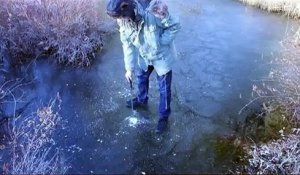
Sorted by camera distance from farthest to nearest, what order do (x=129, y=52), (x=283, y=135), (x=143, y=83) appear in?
(x=143, y=83) → (x=129, y=52) → (x=283, y=135)

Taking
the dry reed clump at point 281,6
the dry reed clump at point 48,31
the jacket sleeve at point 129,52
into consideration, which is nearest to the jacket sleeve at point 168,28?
the jacket sleeve at point 129,52

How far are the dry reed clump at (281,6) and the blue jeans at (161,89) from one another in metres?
4.31

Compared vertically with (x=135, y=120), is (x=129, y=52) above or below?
above

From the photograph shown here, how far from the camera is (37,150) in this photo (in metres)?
3.58

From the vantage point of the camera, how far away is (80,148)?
158 inches

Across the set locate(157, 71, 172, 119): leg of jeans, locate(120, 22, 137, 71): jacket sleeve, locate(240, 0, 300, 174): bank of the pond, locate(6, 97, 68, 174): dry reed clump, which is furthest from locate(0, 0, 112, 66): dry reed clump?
locate(240, 0, 300, 174): bank of the pond

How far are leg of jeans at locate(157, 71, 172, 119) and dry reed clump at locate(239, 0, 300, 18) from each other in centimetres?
443

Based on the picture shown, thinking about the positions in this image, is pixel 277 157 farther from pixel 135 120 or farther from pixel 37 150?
pixel 37 150

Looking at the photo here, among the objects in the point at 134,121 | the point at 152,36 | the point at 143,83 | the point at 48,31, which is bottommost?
the point at 134,121

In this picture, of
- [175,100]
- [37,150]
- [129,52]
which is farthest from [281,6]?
[37,150]

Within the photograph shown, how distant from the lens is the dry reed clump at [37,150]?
10.5 ft

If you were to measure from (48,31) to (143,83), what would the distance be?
2262mm

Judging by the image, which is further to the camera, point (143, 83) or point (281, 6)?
point (281, 6)

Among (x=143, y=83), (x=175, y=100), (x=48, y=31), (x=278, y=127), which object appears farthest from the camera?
(x=48, y=31)
